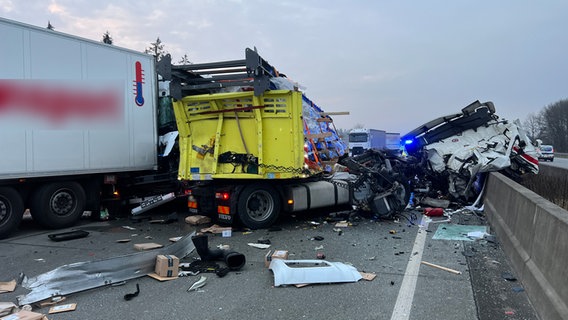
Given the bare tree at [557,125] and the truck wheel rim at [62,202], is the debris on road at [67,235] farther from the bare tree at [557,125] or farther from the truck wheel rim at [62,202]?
the bare tree at [557,125]

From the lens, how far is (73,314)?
421 cm

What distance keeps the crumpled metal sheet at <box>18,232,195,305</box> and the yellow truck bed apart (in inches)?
117

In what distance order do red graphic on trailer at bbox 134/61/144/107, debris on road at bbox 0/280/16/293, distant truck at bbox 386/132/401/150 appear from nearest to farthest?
1. debris on road at bbox 0/280/16/293
2. red graphic on trailer at bbox 134/61/144/107
3. distant truck at bbox 386/132/401/150

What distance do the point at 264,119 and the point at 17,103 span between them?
444cm

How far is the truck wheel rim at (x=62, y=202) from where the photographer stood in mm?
8405

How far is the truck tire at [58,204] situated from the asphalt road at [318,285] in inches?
17.0

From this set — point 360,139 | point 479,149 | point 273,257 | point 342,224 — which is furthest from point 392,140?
point 273,257

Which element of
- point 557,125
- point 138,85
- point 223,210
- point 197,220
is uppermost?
point 557,125

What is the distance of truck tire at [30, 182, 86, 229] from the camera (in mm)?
8180

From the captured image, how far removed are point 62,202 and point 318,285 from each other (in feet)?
19.9

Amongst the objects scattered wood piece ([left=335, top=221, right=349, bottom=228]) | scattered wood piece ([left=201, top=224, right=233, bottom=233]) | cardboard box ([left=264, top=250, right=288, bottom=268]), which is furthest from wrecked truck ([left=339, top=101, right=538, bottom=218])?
cardboard box ([left=264, top=250, right=288, bottom=268])

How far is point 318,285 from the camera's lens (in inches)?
196

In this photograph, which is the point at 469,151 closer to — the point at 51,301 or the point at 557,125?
the point at 51,301

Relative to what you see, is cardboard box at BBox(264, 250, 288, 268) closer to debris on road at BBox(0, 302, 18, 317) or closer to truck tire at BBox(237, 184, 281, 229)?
truck tire at BBox(237, 184, 281, 229)
